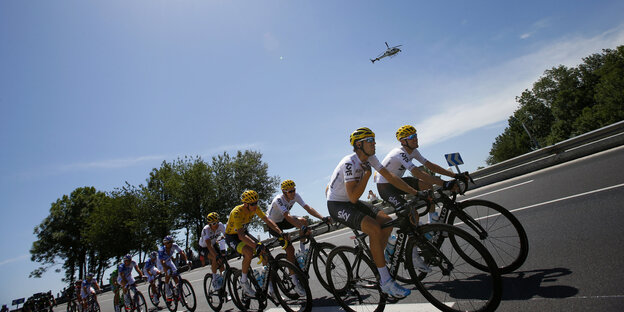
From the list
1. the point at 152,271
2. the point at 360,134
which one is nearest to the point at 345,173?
the point at 360,134

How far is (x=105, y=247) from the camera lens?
36.2 m

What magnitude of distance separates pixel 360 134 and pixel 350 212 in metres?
1.05

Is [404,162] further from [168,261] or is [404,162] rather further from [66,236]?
[66,236]

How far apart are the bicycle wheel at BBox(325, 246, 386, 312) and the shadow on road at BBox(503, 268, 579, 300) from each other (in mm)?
1407

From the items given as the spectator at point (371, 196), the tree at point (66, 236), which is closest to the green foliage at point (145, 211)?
the tree at point (66, 236)

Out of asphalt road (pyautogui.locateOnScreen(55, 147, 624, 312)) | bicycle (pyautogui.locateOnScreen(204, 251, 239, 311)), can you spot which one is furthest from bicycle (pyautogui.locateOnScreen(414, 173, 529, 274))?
bicycle (pyautogui.locateOnScreen(204, 251, 239, 311))

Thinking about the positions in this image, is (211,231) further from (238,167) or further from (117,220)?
(117,220)

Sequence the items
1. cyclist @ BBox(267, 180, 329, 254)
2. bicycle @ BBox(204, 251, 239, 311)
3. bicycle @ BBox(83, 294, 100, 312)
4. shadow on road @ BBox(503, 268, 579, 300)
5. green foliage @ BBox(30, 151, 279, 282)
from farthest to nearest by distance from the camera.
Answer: green foliage @ BBox(30, 151, 279, 282) → bicycle @ BBox(83, 294, 100, 312) → bicycle @ BBox(204, 251, 239, 311) → cyclist @ BBox(267, 180, 329, 254) → shadow on road @ BBox(503, 268, 579, 300)

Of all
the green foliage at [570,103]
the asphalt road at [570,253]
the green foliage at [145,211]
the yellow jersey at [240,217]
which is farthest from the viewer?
the green foliage at [570,103]

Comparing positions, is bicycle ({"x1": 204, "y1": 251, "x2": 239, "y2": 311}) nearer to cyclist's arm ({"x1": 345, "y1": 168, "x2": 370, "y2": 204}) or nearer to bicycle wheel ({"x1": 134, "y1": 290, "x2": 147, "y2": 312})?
bicycle wheel ({"x1": 134, "y1": 290, "x2": 147, "y2": 312})

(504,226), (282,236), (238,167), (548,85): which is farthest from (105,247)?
(548,85)

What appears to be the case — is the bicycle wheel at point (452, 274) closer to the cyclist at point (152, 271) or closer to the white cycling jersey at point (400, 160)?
the white cycling jersey at point (400, 160)

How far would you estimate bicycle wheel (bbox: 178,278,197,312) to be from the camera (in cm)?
724

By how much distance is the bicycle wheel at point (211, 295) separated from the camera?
637 centimetres
